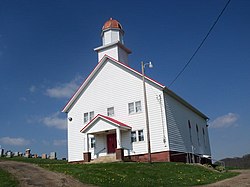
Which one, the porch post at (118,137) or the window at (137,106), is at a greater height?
the window at (137,106)

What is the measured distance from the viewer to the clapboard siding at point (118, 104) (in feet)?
84.6

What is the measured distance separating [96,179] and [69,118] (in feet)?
53.3

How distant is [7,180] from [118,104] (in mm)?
15277

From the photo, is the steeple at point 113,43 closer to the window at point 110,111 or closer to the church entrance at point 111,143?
the window at point 110,111

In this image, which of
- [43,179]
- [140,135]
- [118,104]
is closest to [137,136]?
[140,135]

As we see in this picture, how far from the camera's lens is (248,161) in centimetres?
4572

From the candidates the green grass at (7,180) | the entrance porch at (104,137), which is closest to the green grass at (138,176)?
the green grass at (7,180)

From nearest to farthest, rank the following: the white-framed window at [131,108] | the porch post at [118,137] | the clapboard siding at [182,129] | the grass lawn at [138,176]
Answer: the grass lawn at [138,176] → the porch post at [118,137] → the clapboard siding at [182,129] → the white-framed window at [131,108]

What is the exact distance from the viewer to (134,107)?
2720 centimetres

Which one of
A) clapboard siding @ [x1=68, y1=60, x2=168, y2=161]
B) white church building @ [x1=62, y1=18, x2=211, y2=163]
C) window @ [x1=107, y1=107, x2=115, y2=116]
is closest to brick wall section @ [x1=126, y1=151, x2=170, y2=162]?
white church building @ [x1=62, y1=18, x2=211, y2=163]

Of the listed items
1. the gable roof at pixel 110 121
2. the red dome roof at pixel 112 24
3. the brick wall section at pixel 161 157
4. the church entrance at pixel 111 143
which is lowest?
the brick wall section at pixel 161 157

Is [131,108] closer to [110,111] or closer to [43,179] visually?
[110,111]

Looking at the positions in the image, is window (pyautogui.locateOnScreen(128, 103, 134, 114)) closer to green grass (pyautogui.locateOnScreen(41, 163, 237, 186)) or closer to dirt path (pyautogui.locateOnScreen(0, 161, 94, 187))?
green grass (pyautogui.locateOnScreen(41, 163, 237, 186))

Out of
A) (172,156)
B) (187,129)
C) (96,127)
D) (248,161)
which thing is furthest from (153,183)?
(248,161)
